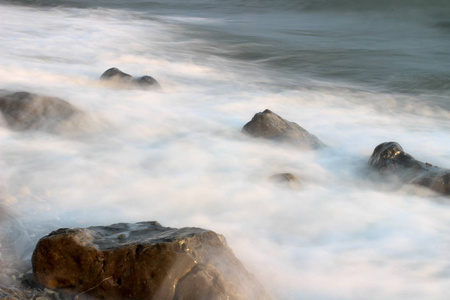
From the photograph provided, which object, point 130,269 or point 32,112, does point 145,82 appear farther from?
point 130,269

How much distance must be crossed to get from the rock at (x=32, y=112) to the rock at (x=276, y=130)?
158 centimetres

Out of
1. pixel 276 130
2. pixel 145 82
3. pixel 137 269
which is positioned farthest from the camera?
pixel 145 82

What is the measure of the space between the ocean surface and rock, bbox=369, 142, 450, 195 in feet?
0.26

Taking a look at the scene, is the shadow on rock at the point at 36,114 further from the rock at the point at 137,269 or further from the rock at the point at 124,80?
the rock at the point at 137,269

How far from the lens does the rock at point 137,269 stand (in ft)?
7.16

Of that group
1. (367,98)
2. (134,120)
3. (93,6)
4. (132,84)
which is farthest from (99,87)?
(93,6)

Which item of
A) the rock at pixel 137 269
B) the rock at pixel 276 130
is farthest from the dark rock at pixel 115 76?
the rock at pixel 137 269

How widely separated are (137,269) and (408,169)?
2501 mm

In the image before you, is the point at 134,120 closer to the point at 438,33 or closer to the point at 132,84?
the point at 132,84

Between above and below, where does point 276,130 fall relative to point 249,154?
above

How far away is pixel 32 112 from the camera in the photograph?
4438 millimetres

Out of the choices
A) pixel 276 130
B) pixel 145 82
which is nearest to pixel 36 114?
pixel 276 130

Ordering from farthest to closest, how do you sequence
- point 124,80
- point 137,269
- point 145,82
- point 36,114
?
point 145,82 → point 124,80 → point 36,114 → point 137,269

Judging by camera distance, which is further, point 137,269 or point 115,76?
point 115,76
